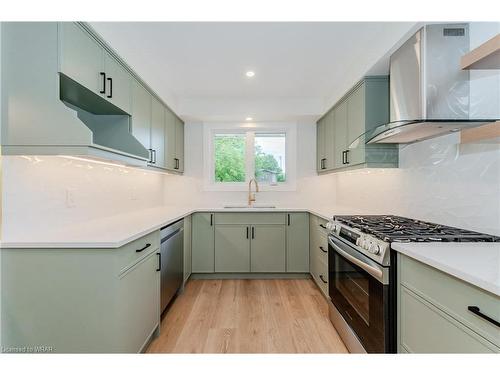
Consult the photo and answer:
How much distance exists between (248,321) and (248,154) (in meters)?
2.34

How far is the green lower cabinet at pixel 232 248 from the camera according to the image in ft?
10.5

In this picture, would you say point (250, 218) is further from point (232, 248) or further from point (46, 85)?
point (46, 85)

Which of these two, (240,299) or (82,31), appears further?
(240,299)

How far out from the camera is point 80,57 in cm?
149

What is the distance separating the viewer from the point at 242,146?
3.86 m

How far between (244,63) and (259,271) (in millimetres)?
2418

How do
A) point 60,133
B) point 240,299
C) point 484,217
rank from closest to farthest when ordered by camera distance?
point 60,133, point 484,217, point 240,299

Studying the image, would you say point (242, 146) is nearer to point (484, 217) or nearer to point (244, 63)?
point (244, 63)

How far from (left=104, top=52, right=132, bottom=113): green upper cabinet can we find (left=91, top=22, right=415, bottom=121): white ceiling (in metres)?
0.13

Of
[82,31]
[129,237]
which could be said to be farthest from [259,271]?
[82,31]

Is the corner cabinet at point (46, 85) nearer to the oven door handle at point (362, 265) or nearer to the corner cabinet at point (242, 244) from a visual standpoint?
the oven door handle at point (362, 265)

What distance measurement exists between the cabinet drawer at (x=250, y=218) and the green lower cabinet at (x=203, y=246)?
0.14m

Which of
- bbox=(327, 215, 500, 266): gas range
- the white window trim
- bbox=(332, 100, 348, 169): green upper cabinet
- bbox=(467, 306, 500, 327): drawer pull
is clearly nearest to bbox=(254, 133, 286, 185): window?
the white window trim

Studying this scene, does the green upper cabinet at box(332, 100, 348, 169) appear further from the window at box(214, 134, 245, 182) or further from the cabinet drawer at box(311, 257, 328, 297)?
the window at box(214, 134, 245, 182)
